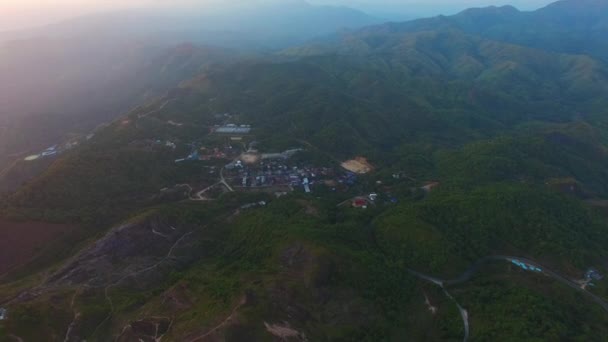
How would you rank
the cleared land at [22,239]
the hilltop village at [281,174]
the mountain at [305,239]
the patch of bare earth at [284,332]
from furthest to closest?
the hilltop village at [281,174] → the cleared land at [22,239] → the mountain at [305,239] → the patch of bare earth at [284,332]

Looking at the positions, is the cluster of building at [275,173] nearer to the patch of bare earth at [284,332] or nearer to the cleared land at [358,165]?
the cleared land at [358,165]

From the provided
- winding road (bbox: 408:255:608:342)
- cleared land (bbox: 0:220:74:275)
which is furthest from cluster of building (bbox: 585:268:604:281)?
cleared land (bbox: 0:220:74:275)

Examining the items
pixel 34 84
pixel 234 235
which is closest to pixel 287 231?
pixel 234 235

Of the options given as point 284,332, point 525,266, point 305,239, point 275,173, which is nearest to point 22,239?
point 305,239

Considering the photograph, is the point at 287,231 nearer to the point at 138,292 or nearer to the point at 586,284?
the point at 138,292

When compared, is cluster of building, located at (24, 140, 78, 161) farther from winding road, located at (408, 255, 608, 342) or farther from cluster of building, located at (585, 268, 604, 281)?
cluster of building, located at (585, 268, 604, 281)

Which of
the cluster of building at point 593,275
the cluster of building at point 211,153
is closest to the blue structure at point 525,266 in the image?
the cluster of building at point 593,275
